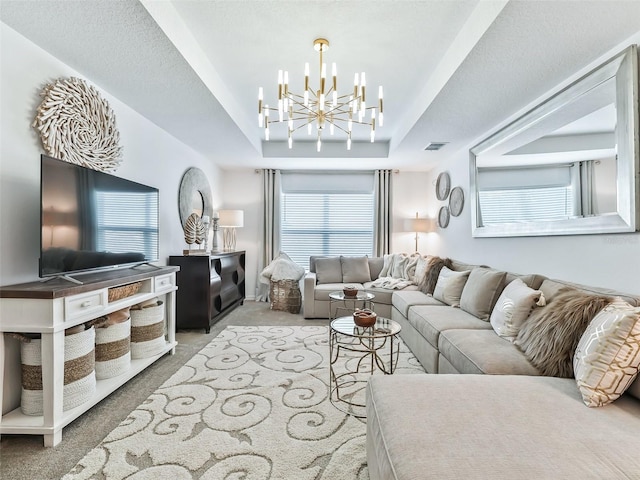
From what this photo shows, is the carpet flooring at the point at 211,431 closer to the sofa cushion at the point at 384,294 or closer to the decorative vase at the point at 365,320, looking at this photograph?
the decorative vase at the point at 365,320

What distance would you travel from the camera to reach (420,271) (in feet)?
14.4

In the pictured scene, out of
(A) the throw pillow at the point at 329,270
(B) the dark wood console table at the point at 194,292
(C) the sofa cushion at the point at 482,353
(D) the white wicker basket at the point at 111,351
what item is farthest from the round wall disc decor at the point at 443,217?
(D) the white wicker basket at the point at 111,351

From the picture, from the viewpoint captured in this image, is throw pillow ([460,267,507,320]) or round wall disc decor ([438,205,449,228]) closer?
throw pillow ([460,267,507,320])

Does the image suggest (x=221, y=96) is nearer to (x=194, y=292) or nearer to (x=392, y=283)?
(x=194, y=292)

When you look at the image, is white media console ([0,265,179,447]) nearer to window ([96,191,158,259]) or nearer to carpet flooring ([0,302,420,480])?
carpet flooring ([0,302,420,480])

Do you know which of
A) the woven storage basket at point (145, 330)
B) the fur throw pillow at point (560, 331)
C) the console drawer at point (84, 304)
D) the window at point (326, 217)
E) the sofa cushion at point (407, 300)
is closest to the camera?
the fur throw pillow at point (560, 331)

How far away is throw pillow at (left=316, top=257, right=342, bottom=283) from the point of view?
497cm

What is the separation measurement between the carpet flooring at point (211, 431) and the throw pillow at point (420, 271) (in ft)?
5.04

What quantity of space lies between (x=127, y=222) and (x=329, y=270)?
299 centimetres

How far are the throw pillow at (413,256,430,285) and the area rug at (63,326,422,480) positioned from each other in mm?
1598

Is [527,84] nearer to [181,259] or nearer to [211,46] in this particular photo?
[211,46]

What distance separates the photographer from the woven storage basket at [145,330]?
2.69 meters

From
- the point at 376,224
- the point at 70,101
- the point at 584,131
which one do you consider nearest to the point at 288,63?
the point at 70,101

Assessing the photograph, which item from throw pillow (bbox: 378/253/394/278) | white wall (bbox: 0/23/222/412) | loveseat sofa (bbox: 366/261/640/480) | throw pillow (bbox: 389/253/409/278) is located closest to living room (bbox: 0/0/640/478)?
white wall (bbox: 0/23/222/412)
